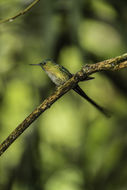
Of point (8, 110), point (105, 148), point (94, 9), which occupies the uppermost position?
point (94, 9)

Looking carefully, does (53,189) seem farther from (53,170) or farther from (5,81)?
(5,81)

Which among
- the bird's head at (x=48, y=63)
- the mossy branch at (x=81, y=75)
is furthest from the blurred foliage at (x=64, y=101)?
the mossy branch at (x=81, y=75)

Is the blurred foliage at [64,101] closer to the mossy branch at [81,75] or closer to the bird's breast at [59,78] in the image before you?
the bird's breast at [59,78]

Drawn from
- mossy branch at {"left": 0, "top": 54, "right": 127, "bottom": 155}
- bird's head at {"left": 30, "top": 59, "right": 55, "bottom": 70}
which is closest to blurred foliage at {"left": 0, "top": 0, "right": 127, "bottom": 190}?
bird's head at {"left": 30, "top": 59, "right": 55, "bottom": 70}

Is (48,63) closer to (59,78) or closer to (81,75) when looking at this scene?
(59,78)

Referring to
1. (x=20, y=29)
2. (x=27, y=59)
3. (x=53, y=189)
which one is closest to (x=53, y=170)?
(x=53, y=189)

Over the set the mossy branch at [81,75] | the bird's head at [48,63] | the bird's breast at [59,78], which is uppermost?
the bird's head at [48,63]

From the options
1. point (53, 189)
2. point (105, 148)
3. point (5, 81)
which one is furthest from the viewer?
point (5, 81)

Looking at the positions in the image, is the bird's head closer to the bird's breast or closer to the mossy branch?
the bird's breast

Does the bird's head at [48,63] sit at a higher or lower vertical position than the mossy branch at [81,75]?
higher
